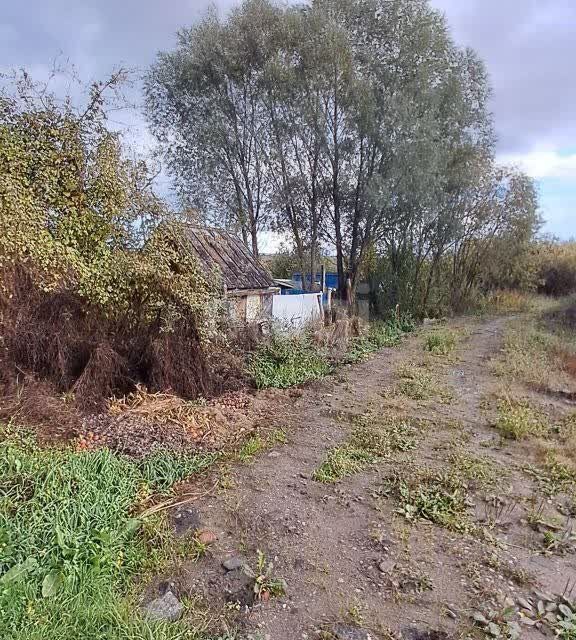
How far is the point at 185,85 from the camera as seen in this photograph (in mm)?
11023

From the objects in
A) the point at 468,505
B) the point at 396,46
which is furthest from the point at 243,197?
the point at 468,505

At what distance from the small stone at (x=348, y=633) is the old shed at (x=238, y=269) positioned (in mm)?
5601

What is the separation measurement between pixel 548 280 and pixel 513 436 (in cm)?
1659

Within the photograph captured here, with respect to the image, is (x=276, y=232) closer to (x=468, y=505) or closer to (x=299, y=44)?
(x=299, y=44)

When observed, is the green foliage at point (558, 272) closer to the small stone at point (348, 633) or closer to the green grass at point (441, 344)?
the green grass at point (441, 344)

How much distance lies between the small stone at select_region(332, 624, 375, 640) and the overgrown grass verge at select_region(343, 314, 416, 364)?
5.89m

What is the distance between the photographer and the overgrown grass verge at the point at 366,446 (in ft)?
12.8

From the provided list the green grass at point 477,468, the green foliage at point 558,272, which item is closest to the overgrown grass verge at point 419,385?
the green grass at point 477,468

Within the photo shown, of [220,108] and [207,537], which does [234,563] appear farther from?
[220,108]

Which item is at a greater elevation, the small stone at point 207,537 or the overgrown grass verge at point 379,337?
the overgrown grass verge at point 379,337

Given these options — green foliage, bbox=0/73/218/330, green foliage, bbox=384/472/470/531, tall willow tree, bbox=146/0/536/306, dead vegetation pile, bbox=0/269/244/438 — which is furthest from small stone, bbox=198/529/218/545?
tall willow tree, bbox=146/0/536/306

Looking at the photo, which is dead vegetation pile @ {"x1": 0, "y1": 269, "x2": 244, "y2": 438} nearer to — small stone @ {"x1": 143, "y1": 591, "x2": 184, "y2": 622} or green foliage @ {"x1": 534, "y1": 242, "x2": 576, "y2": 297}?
small stone @ {"x1": 143, "y1": 591, "x2": 184, "y2": 622}

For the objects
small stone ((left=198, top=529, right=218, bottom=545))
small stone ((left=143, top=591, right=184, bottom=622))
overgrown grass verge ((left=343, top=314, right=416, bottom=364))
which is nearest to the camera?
small stone ((left=143, top=591, right=184, bottom=622))

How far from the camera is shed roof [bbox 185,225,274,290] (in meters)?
8.12
